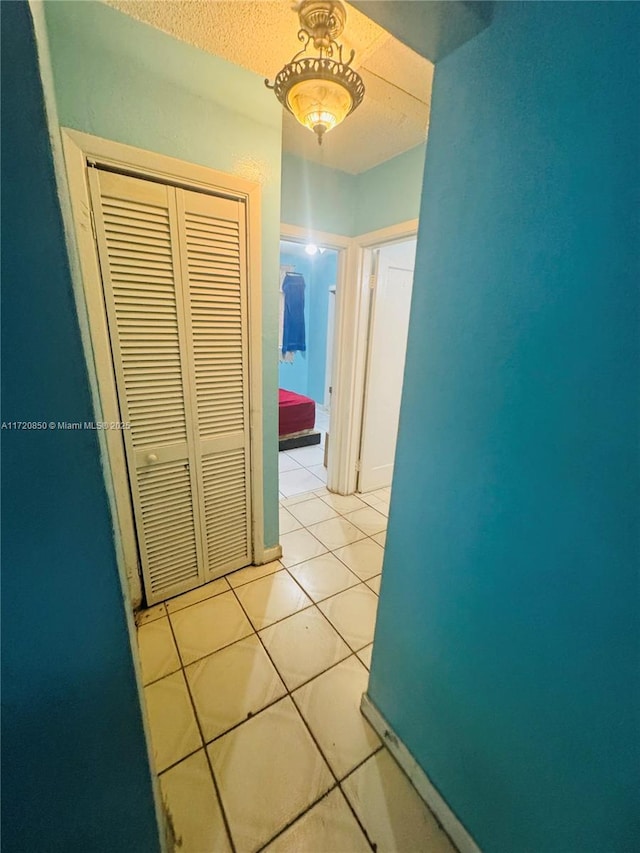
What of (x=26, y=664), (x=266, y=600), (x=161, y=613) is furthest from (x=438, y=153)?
(x=161, y=613)

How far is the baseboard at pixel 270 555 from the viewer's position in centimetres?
202

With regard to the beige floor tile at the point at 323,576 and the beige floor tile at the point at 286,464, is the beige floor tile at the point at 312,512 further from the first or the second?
the beige floor tile at the point at 286,464

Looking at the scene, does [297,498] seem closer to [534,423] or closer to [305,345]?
[534,423]

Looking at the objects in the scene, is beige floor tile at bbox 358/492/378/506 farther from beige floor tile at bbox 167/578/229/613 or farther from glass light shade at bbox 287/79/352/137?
glass light shade at bbox 287/79/352/137

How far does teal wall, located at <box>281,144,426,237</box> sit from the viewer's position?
79.6 inches

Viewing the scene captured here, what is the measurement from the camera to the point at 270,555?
2.05 m

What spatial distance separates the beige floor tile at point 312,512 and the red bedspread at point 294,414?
115 centimetres

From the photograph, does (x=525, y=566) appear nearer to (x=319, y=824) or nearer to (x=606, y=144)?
(x=606, y=144)

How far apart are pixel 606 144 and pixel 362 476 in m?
2.57

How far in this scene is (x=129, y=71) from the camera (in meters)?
1.19

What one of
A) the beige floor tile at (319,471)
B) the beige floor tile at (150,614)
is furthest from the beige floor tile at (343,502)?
the beige floor tile at (150,614)

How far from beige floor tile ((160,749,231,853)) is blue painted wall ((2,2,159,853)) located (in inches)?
17.4

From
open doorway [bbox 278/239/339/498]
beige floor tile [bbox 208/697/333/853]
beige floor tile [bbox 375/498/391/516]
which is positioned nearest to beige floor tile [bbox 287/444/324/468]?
open doorway [bbox 278/239/339/498]

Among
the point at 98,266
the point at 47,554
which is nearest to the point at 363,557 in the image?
the point at 47,554
